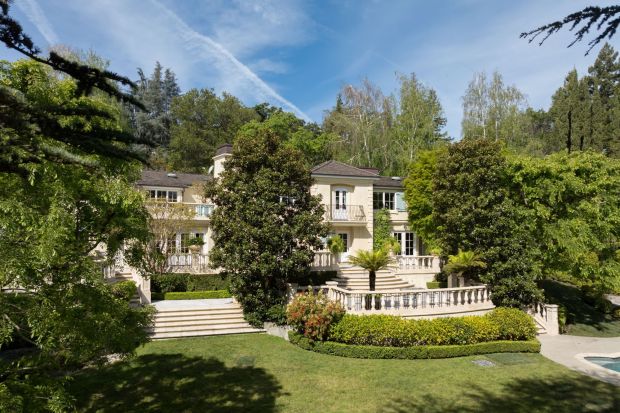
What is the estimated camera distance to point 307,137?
5212 cm

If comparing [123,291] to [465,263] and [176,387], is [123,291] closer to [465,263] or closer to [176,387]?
[176,387]

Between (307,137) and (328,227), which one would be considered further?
(307,137)

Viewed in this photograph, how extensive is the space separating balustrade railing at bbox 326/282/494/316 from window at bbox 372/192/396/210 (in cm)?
1409

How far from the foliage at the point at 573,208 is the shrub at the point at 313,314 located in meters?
11.4

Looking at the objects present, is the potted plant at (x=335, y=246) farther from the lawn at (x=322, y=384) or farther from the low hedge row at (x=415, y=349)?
the lawn at (x=322, y=384)

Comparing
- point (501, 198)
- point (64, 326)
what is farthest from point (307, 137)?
point (64, 326)

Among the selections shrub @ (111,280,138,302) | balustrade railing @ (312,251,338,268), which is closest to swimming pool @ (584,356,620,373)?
balustrade railing @ (312,251,338,268)

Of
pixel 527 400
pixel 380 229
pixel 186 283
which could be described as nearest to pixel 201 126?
pixel 380 229

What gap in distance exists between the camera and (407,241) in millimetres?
34094

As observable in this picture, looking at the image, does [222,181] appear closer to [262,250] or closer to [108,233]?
[262,250]

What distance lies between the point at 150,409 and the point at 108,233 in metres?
5.23

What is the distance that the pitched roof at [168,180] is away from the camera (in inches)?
1220

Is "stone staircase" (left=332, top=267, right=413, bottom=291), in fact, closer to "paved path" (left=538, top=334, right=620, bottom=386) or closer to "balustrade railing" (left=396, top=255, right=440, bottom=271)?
"balustrade railing" (left=396, top=255, right=440, bottom=271)

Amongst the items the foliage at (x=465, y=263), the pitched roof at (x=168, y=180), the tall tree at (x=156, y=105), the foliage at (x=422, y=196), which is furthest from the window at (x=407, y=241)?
the tall tree at (x=156, y=105)
